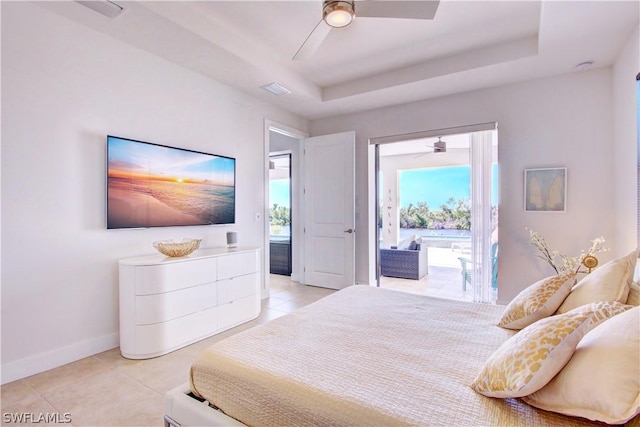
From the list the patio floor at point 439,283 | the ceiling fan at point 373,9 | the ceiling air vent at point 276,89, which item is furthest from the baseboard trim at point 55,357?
the patio floor at point 439,283

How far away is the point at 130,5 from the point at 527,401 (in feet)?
10.5

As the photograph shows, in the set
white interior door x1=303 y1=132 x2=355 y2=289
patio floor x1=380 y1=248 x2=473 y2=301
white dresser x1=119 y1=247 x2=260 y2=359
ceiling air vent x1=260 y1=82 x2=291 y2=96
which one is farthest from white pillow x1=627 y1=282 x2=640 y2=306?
ceiling air vent x1=260 y1=82 x2=291 y2=96

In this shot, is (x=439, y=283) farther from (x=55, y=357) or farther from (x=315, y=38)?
(x=55, y=357)

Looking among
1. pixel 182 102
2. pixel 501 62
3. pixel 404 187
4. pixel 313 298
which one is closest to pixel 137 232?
pixel 182 102

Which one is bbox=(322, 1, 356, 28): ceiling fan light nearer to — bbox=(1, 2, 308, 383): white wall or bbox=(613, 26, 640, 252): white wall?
bbox=(1, 2, 308, 383): white wall

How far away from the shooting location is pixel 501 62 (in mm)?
3113

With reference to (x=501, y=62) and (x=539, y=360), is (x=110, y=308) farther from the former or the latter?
(x=501, y=62)

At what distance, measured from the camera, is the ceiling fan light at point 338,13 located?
1.97 metres

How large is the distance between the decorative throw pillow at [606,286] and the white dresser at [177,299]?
2.65m

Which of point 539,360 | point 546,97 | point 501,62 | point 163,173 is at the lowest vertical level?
point 539,360

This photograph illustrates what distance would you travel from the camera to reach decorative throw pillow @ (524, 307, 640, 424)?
787mm

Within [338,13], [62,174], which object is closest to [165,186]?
[62,174]

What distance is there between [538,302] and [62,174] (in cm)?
329

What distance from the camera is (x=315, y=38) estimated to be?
2340mm
